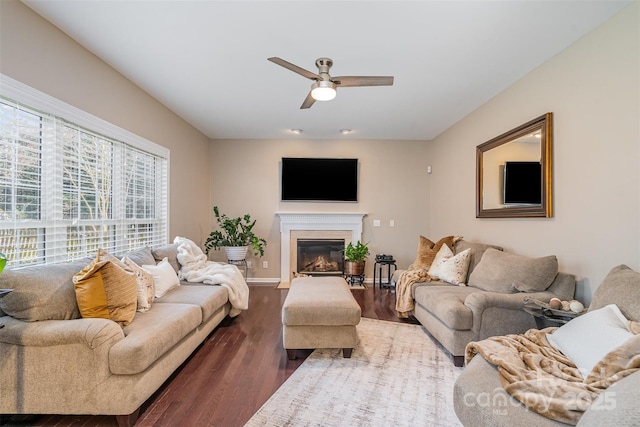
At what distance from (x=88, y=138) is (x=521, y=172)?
428 centimetres

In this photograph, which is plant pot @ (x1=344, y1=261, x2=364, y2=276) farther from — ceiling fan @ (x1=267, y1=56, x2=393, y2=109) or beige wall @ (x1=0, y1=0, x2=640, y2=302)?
ceiling fan @ (x1=267, y1=56, x2=393, y2=109)

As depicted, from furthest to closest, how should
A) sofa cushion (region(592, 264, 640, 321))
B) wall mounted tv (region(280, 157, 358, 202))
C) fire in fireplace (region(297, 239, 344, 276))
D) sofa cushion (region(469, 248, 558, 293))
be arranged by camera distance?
fire in fireplace (region(297, 239, 344, 276))
wall mounted tv (region(280, 157, 358, 202))
sofa cushion (region(469, 248, 558, 293))
sofa cushion (region(592, 264, 640, 321))

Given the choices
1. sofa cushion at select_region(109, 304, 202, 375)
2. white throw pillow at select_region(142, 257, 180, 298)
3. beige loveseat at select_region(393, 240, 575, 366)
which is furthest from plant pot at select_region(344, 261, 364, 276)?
sofa cushion at select_region(109, 304, 202, 375)

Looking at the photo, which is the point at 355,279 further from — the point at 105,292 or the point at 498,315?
the point at 105,292

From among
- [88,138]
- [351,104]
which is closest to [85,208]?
[88,138]

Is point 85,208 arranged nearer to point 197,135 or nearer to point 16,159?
point 16,159

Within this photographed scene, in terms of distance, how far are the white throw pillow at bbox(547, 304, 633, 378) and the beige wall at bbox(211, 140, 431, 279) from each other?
12.4ft

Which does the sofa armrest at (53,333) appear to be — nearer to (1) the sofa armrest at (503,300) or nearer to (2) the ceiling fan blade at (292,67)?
(2) the ceiling fan blade at (292,67)

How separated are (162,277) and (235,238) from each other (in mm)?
2200

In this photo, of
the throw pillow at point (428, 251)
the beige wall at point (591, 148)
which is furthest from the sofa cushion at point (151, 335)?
the beige wall at point (591, 148)

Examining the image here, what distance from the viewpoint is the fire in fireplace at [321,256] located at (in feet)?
18.1

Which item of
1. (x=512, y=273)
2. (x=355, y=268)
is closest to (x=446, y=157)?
(x=355, y=268)

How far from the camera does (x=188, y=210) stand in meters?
4.61

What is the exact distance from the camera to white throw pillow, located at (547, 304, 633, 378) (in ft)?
4.64
